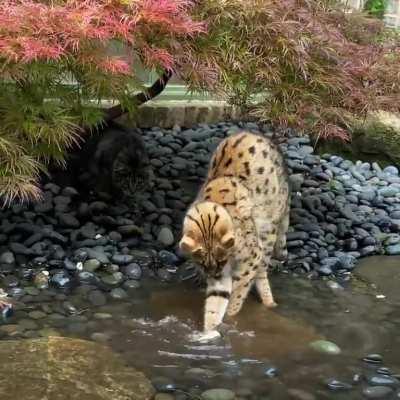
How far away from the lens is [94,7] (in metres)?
4.48

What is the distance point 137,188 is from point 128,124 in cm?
150

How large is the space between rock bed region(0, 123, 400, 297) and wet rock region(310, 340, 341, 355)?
1.33 meters

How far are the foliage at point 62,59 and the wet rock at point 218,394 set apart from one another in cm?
174

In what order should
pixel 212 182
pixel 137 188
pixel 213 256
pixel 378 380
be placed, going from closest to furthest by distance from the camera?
pixel 378 380 < pixel 213 256 < pixel 212 182 < pixel 137 188

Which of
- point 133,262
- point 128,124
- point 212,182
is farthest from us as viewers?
point 128,124

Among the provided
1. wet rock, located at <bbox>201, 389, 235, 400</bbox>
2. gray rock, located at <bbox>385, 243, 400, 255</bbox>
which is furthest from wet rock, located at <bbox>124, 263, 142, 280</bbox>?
gray rock, located at <bbox>385, 243, 400, 255</bbox>

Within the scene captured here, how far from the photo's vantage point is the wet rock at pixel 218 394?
3979 millimetres

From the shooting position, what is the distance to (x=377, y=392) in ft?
13.5

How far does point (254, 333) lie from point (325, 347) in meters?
0.48

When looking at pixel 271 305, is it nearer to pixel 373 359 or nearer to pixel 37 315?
pixel 373 359

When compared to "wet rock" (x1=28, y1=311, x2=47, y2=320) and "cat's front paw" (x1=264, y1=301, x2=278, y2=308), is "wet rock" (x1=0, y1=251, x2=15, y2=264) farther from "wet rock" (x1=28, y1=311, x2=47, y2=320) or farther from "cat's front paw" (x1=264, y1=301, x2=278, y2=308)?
"cat's front paw" (x1=264, y1=301, x2=278, y2=308)

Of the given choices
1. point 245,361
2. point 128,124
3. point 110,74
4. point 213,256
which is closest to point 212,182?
point 213,256

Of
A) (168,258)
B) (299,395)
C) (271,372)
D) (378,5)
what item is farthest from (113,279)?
(378,5)

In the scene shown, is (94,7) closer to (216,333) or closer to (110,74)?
(110,74)
